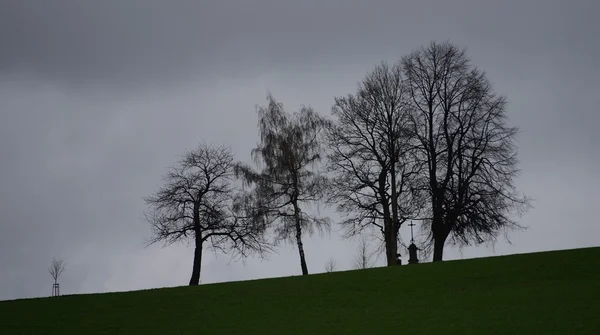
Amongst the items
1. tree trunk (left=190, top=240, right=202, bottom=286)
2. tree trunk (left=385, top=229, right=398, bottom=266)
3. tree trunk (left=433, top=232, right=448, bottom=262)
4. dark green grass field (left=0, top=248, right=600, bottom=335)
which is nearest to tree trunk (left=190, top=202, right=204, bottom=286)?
tree trunk (left=190, top=240, right=202, bottom=286)

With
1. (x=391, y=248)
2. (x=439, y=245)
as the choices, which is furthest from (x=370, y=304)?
(x=391, y=248)

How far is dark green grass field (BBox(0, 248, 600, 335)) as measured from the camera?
2656cm

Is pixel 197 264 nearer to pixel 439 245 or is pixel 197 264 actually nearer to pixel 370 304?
pixel 439 245

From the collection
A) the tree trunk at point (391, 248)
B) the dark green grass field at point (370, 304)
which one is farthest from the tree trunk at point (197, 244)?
the tree trunk at point (391, 248)

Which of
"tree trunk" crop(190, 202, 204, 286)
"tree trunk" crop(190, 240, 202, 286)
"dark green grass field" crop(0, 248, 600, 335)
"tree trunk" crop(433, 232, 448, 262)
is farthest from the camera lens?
"tree trunk" crop(190, 202, 204, 286)

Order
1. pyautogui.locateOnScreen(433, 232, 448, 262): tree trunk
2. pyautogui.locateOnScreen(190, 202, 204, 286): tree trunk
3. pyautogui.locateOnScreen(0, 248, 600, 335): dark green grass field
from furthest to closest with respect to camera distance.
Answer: pyautogui.locateOnScreen(190, 202, 204, 286): tree trunk < pyautogui.locateOnScreen(433, 232, 448, 262): tree trunk < pyautogui.locateOnScreen(0, 248, 600, 335): dark green grass field

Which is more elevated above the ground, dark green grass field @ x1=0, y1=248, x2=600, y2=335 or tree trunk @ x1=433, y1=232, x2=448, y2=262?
tree trunk @ x1=433, y1=232, x2=448, y2=262

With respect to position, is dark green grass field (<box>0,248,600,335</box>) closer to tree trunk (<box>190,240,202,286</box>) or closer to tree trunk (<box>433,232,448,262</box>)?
tree trunk (<box>433,232,448,262</box>)

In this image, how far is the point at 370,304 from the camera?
102ft

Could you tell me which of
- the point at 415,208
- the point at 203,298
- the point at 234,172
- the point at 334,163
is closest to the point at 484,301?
the point at 203,298

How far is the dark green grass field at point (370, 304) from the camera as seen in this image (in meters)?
26.6

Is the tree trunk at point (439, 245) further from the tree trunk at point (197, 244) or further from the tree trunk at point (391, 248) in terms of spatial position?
the tree trunk at point (197, 244)

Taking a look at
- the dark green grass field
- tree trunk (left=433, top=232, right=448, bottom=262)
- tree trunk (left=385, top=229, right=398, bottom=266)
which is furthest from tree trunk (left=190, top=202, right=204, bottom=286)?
tree trunk (left=433, top=232, right=448, bottom=262)

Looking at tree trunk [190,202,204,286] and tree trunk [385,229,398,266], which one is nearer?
tree trunk [385,229,398,266]
